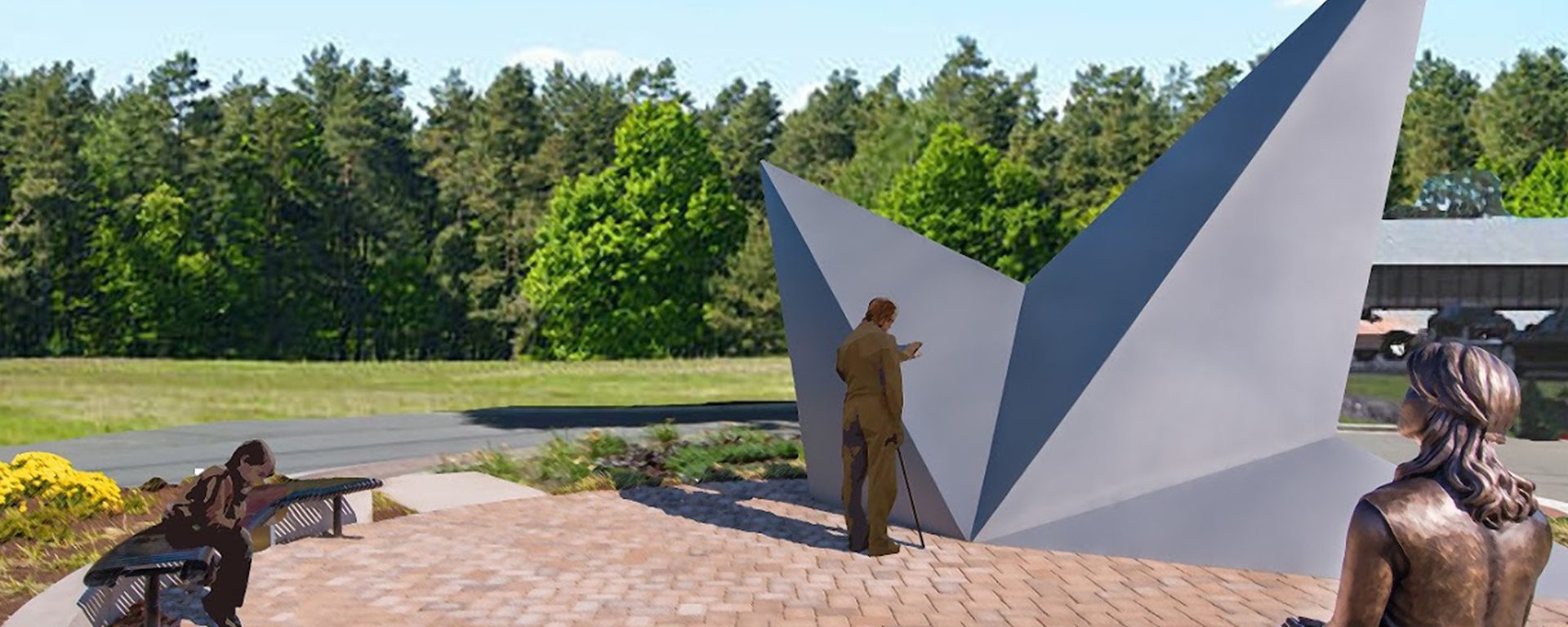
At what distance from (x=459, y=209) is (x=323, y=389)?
33800 millimetres

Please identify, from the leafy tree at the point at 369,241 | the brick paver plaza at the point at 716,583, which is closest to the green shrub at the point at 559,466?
the brick paver plaza at the point at 716,583

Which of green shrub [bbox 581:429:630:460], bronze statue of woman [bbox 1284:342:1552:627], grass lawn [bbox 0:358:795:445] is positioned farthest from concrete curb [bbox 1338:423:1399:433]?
bronze statue of woman [bbox 1284:342:1552:627]

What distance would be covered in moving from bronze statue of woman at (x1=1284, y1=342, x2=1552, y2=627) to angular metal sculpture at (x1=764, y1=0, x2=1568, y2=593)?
20.3ft

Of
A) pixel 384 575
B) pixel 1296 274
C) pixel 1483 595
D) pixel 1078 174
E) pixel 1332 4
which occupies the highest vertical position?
pixel 1078 174

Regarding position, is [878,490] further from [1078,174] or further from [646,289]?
[1078,174]

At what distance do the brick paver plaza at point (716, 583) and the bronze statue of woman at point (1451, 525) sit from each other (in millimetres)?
4631

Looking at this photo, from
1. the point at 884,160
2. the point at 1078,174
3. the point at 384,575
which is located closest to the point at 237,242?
the point at 884,160

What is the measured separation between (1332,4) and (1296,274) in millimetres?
2047

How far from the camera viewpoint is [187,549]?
20.8ft

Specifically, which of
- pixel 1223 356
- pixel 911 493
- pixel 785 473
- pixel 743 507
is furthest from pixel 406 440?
pixel 1223 356

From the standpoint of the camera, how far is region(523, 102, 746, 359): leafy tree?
56.8 m

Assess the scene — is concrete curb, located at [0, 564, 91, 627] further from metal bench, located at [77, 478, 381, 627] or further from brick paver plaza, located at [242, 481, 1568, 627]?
brick paver plaza, located at [242, 481, 1568, 627]

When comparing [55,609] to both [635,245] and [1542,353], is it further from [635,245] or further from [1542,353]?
[635,245]

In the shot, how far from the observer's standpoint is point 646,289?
189 feet
